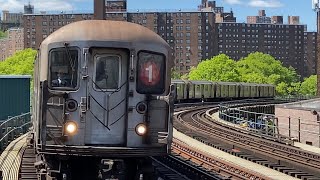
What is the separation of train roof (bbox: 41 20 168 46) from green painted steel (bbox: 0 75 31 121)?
53.5 ft

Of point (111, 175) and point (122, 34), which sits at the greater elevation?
point (122, 34)

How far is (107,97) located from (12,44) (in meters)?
177

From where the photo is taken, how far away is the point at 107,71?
10.2 metres

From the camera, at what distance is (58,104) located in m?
10.1

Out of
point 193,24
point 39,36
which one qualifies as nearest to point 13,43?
point 39,36

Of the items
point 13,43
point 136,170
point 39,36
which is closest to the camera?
point 136,170

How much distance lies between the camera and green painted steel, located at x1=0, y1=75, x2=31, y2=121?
2620cm

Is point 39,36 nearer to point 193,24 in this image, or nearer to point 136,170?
point 193,24

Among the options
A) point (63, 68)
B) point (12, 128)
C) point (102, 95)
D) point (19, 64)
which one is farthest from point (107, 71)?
point (19, 64)

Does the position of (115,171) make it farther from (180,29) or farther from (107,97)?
(180,29)

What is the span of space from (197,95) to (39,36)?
90.0 metres

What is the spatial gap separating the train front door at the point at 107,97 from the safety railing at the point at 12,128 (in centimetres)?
1060

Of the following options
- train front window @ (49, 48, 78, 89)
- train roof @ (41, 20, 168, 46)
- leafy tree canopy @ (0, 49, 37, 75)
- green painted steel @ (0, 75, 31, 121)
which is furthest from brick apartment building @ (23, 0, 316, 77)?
train front window @ (49, 48, 78, 89)

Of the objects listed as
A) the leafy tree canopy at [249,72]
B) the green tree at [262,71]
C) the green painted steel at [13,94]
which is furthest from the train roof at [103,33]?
the green tree at [262,71]
